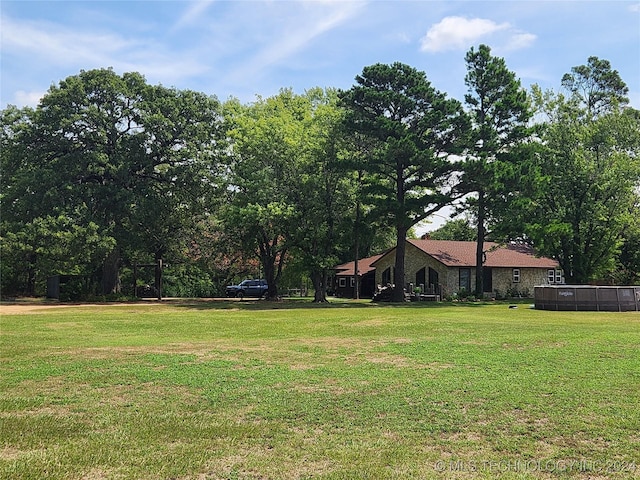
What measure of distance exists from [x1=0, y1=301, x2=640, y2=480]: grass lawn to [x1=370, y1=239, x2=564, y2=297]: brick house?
28517 mm

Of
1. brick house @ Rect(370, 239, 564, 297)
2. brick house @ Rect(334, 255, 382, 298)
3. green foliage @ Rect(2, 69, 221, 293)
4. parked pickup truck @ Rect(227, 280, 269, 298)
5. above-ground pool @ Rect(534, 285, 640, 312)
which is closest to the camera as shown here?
above-ground pool @ Rect(534, 285, 640, 312)

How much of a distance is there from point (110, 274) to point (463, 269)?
26.2 meters

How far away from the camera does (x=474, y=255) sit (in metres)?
43.5

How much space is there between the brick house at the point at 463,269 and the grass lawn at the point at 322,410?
28.5 metres

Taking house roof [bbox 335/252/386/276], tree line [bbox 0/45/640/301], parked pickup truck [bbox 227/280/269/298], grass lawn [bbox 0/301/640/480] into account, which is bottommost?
grass lawn [bbox 0/301/640/480]

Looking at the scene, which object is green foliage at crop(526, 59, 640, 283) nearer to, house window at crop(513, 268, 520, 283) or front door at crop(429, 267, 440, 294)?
house window at crop(513, 268, 520, 283)

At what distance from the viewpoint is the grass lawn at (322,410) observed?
16.4ft

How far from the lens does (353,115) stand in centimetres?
3288

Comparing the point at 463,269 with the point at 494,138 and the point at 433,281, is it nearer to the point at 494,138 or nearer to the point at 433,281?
the point at 433,281

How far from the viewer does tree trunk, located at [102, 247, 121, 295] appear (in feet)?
123

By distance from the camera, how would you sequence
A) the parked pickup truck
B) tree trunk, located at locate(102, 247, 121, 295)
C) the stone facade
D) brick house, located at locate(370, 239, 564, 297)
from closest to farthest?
tree trunk, located at locate(102, 247, 121, 295) < the stone facade < brick house, located at locate(370, 239, 564, 297) < the parked pickup truck

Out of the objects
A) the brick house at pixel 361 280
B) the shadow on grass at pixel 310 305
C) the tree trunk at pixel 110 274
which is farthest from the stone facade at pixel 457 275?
the tree trunk at pixel 110 274

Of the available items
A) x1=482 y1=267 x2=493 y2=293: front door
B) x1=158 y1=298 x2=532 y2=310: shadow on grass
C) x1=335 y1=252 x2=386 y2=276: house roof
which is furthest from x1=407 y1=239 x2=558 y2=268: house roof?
x1=158 y1=298 x2=532 y2=310: shadow on grass

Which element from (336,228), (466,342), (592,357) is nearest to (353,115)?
(336,228)
